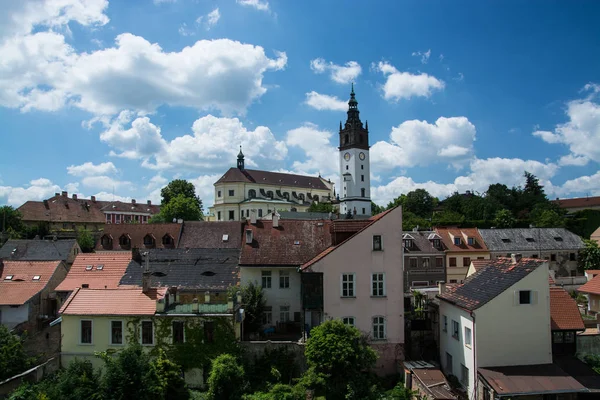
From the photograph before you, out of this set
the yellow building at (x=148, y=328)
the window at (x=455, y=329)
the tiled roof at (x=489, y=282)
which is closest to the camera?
the tiled roof at (x=489, y=282)

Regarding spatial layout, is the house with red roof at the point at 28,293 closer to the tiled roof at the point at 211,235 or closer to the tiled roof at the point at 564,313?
the tiled roof at the point at 211,235

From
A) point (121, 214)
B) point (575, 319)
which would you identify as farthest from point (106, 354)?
point (121, 214)

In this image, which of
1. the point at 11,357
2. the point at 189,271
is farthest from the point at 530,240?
the point at 11,357

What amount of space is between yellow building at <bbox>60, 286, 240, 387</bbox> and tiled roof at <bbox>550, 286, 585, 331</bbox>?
16468 millimetres

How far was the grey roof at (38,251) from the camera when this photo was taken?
44.7 metres

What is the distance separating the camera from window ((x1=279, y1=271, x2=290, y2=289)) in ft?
99.6

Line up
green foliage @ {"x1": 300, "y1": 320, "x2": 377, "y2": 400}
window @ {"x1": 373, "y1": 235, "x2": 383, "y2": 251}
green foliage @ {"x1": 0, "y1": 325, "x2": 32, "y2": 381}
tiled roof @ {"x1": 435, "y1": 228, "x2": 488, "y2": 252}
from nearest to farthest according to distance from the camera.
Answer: green foliage @ {"x1": 300, "y1": 320, "x2": 377, "y2": 400} < green foliage @ {"x1": 0, "y1": 325, "x2": 32, "y2": 381} < window @ {"x1": 373, "y1": 235, "x2": 383, "y2": 251} < tiled roof @ {"x1": 435, "y1": 228, "x2": 488, "y2": 252}

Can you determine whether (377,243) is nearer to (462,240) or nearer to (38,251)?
(462,240)

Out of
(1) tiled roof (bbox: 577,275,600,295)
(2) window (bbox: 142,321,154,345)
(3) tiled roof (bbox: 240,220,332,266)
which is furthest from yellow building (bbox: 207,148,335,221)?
(2) window (bbox: 142,321,154,345)

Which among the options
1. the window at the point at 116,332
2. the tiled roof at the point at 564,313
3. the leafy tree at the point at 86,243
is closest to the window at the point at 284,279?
the window at the point at 116,332

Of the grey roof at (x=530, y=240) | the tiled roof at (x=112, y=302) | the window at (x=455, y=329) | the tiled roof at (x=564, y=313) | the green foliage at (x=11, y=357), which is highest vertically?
the grey roof at (x=530, y=240)

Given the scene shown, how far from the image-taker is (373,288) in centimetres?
2633

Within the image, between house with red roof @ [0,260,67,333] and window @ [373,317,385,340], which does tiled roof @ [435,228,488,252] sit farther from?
house with red roof @ [0,260,67,333]

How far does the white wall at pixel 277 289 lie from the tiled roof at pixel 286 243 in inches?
21.6
